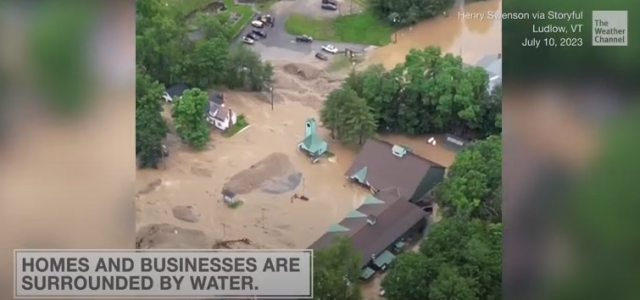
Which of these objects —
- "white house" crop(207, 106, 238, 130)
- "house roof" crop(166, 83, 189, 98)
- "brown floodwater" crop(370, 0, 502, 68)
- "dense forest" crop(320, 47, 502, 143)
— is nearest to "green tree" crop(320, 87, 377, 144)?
"dense forest" crop(320, 47, 502, 143)

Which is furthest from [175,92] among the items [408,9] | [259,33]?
[408,9]

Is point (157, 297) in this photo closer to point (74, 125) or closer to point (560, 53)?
point (74, 125)

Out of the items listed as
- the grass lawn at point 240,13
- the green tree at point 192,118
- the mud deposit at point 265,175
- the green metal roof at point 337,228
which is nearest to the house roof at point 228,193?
the mud deposit at point 265,175

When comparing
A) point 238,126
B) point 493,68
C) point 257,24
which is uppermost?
point 257,24

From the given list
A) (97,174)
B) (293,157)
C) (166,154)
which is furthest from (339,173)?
(97,174)

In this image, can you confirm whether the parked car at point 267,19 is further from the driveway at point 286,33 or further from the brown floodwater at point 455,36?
the brown floodwater at point 455,36

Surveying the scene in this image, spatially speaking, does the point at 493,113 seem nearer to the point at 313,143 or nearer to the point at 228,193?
the point at 313,143
